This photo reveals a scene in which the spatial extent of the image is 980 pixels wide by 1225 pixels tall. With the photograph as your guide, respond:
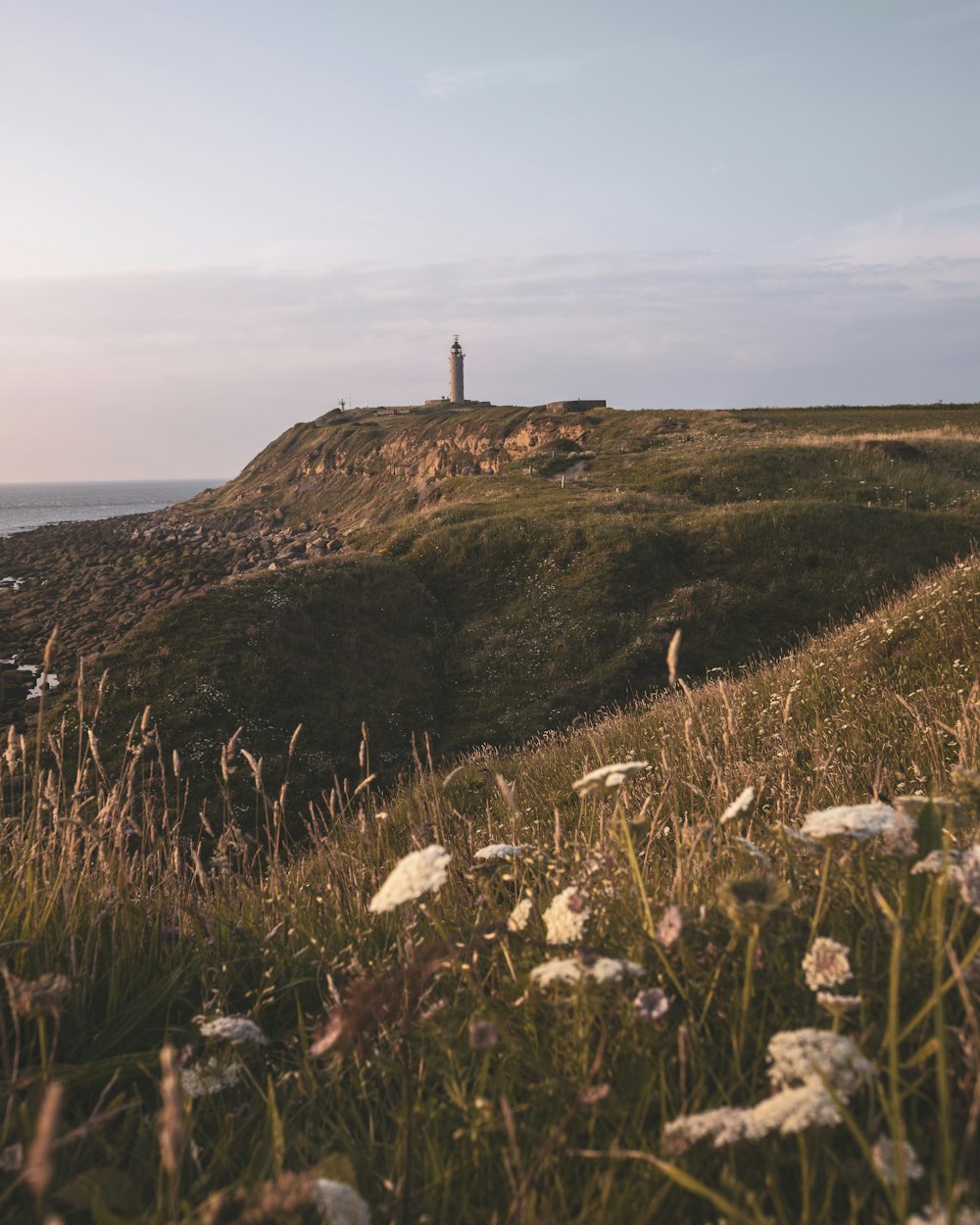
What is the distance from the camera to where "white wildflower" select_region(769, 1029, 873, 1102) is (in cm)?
157

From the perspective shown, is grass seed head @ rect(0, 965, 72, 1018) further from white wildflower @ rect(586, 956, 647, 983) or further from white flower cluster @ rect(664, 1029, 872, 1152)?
white flower cluster @ rect(664, 1029, 872, 1152)

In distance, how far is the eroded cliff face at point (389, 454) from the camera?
263 feet

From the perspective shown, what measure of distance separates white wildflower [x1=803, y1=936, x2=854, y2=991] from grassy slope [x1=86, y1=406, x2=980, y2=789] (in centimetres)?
1785

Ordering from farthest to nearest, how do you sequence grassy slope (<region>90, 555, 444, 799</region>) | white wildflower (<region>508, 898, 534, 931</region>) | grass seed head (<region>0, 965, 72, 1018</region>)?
grassy slope (<region>90, 555, 444, 799</region>) < white wildflower (<region>508, 898, 534, 931</region>) < grass seed head (<region>0, 965, 72, 1018</region>)

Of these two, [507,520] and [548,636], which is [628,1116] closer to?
[548,636]

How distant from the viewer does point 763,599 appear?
2533 centimetres

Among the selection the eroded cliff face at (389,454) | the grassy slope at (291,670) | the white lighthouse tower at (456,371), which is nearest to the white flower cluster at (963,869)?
the grassy slope at (291,670)

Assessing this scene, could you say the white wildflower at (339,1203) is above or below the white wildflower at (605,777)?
below

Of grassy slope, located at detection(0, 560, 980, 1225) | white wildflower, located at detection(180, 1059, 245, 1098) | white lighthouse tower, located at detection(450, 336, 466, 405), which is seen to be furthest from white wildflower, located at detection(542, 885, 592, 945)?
white lighthouse tower, located at detection(450, 336, 466, 405)

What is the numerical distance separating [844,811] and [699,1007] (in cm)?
70

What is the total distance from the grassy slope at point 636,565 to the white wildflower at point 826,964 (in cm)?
1785

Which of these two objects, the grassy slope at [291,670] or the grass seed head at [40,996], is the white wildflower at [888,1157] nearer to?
the grass seed head at [40,996]

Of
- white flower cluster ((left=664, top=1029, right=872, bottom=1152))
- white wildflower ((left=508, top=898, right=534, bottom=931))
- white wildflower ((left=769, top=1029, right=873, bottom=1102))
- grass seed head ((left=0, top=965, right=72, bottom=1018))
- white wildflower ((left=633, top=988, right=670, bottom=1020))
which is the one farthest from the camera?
white wildflower ((left=508, top=898, right=534, bottom=931))

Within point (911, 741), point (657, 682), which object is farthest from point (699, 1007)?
point (657, 682)
